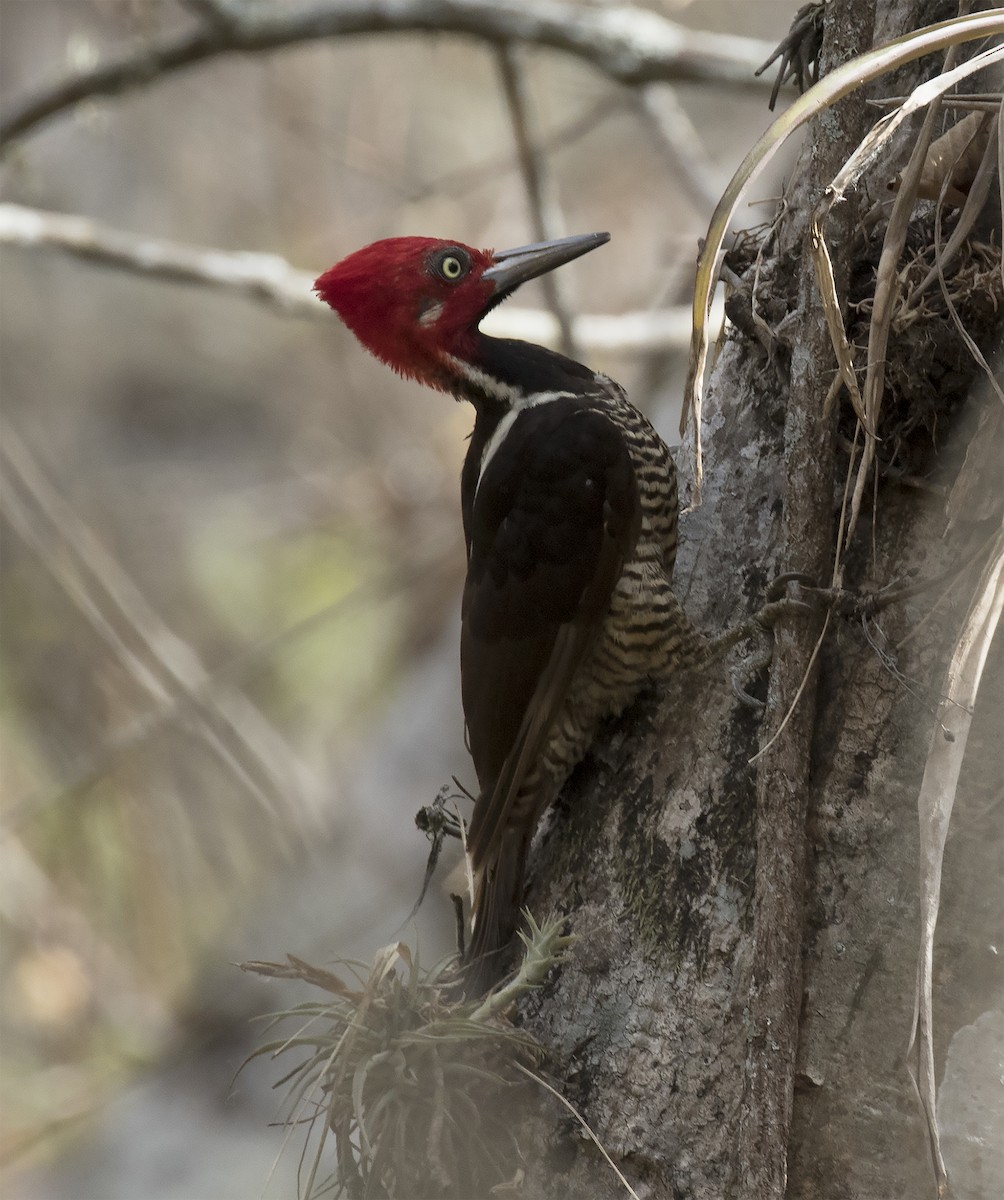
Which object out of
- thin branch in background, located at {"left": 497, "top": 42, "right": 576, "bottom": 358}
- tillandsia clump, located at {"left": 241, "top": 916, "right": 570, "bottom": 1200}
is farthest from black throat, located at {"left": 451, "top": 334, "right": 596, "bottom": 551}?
thin branch in background, located at {"left": 497, "top": 42, "right": 576, "bottom": 358}

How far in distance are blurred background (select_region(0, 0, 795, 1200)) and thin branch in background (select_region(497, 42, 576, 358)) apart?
0.02 metres

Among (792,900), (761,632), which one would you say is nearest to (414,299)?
(761,632)

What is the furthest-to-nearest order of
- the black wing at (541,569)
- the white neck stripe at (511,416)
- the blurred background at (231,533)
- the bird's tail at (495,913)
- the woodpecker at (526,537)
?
1. the blurred background at (231,533)
2. the white neck stripe at (511,416)
3. the black wing at (541,569)
4. the woodpecker at (526,537)
5. the bird's tail at (495,913)

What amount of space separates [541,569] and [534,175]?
237 cm

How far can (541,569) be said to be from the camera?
8.15ft

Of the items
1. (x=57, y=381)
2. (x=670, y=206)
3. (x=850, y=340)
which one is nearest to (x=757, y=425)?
(x=850, y=340)

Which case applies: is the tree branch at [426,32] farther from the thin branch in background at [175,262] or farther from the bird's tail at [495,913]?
the bird's tail at [495,913]

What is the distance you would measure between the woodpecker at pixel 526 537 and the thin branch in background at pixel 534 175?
148 cm

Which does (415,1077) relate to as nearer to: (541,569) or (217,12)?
(541,569)

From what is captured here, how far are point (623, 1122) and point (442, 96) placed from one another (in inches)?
311

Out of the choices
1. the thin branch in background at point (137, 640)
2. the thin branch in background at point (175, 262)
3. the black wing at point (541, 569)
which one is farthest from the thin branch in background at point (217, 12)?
the black wing at point (541, 569)

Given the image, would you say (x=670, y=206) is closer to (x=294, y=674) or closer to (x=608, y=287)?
(x=608, y=287)

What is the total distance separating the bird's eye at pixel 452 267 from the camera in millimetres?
2797

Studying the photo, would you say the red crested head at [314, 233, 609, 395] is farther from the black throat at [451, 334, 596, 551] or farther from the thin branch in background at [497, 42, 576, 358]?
the thin branch in background at [497, 42, 576, 358]
